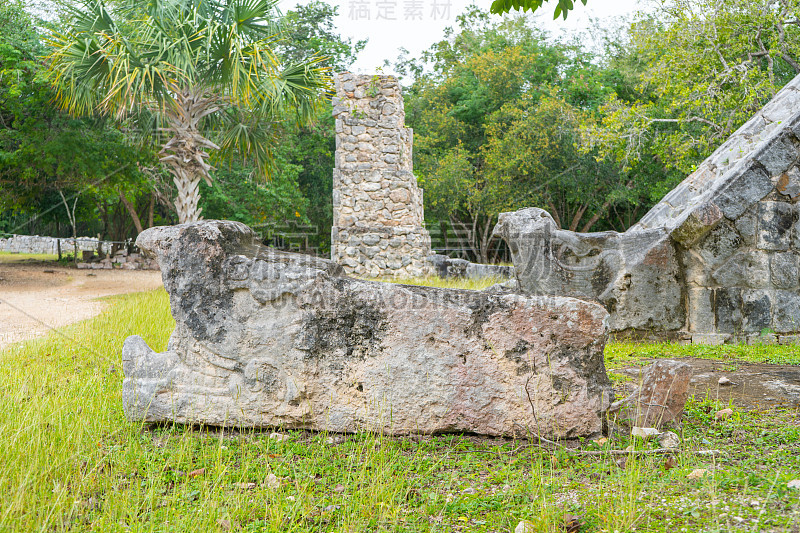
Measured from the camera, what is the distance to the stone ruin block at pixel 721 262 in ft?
18.4

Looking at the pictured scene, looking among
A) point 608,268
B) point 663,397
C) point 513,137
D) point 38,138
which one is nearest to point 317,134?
point 513,137

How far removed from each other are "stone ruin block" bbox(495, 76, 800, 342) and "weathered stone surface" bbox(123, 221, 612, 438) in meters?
2.46

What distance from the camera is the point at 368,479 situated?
8.60ft

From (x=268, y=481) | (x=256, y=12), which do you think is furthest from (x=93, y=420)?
(x=256, y=12)

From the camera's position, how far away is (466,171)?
1794cm

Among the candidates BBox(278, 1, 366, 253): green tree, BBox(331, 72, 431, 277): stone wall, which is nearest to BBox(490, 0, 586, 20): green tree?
BBox(331, 72, 431, 277): stone wall

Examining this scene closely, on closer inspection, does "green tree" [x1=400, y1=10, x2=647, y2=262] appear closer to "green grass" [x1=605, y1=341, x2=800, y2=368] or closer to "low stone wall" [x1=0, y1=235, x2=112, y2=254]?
"green grass" [x1=605, y1=341, x2=800, y2=368]

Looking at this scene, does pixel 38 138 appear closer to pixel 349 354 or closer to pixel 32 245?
pixel 349 354

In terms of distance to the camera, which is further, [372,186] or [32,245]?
[32,245]

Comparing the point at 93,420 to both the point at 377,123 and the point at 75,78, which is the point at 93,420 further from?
the point at 377,123

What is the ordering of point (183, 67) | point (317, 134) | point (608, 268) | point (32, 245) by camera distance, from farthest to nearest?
1. point (32, 245)
2. point (317, 134)
3. point (183, 67)
4. point (608, 268)

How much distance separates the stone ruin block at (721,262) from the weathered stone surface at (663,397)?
2274mm

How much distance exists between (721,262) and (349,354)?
4.08 m

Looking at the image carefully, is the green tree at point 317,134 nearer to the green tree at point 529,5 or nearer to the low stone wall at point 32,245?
the low stone wall at point 32,245
